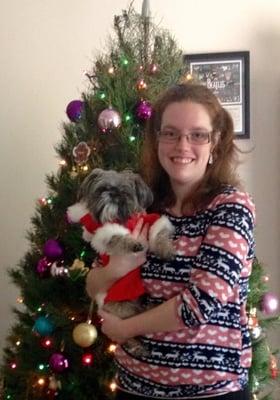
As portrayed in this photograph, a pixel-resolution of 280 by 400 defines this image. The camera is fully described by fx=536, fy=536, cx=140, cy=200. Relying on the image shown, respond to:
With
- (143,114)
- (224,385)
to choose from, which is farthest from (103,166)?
(224,385)

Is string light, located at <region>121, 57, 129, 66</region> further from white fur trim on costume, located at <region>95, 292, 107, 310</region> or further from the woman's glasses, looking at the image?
white fur trim on costume, located at <region>95, 292, 107, 310</region>

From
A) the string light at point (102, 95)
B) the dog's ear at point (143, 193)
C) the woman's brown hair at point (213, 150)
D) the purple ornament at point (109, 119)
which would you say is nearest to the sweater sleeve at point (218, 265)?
the woman's brown hair at point (213, 150)

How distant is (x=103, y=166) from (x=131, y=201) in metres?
0.53

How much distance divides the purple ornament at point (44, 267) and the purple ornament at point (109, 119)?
20.7 inches

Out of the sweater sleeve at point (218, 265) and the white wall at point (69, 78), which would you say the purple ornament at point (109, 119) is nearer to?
the sweater sleeve at point (218, 265)

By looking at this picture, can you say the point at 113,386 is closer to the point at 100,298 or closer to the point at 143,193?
the point at 100,298

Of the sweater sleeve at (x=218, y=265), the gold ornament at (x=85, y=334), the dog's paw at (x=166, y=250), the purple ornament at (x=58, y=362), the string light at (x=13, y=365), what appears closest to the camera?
the sweater sleeve at (x=218, y=265)

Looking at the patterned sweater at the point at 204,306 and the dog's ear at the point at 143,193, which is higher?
the dog's ear at the point at 143,193

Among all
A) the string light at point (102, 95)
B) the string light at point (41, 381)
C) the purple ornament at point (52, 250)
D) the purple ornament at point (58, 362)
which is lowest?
the string light at point (41, 381)

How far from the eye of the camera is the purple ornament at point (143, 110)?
1.88 m

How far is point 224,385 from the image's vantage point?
1.26 metres

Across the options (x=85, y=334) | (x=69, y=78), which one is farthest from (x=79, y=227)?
(x=69, y=78)

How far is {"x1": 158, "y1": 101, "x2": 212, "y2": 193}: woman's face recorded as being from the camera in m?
1.33

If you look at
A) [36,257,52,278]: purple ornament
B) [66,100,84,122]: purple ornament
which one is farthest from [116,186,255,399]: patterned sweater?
[66,100,84,122]: purple ornament
